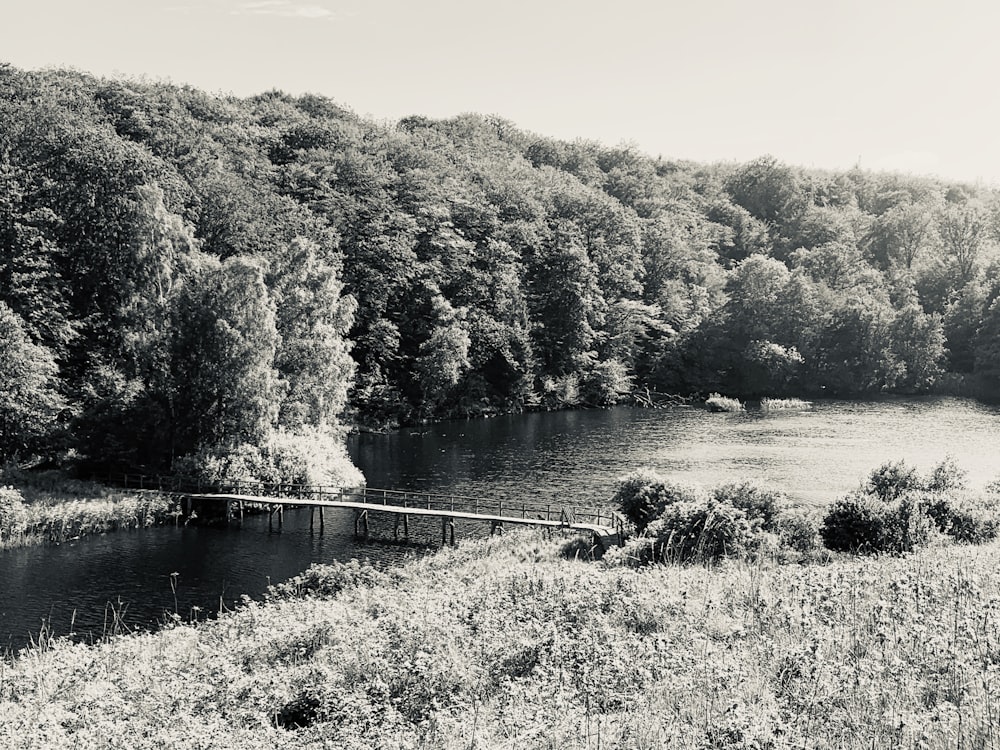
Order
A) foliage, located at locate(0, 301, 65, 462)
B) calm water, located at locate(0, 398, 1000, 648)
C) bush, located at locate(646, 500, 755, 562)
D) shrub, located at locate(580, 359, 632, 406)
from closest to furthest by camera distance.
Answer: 1. bush, located at locate(646, 500, 755, 562)
2. calm water, located at locate(0, 398, 1000, 648)
3. foliage, located at locate(0, 301, 65, 462)
4. shrub, located at locate(580, 359, 632, 406)

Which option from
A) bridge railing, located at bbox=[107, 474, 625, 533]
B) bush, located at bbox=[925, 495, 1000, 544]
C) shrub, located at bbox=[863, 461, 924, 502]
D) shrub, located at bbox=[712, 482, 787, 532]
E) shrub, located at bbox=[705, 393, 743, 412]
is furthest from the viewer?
shrub, located at bbox=[705, 393, 743, 412]

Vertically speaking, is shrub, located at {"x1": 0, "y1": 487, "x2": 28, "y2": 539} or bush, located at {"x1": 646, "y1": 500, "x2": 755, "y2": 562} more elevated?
bush, located at {"x1": 646, "y1": 500, "x2": 755, "y2": 562}

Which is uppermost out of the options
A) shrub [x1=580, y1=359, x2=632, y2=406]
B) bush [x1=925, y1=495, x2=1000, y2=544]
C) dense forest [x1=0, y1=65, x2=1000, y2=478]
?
dense forest [x1=0, y1=65, x2=1000, y2=478]

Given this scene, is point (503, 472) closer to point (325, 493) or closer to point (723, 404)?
point (325, 493)

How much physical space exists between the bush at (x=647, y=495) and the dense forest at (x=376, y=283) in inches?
827

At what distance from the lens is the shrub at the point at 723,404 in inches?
3226

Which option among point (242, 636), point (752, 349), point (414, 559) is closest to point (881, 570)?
point (242, 636)

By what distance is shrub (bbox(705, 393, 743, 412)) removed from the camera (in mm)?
81938

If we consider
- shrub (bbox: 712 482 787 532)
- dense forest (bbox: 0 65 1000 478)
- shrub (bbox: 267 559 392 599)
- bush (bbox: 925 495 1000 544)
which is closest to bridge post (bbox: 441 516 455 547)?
shrub (bbox: 267 559 392 599)

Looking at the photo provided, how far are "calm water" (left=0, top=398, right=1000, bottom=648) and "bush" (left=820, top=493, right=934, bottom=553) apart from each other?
16.0 ft

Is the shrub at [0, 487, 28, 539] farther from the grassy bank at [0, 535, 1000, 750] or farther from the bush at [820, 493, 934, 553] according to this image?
the bush at [820, 493, 934, 553]

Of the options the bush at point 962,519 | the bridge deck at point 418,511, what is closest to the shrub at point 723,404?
the bridge deck at point 418,511

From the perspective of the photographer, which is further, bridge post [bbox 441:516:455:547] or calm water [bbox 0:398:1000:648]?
bridge post [bbox 441:516:455:547]

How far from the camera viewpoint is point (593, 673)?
30.8 feet
